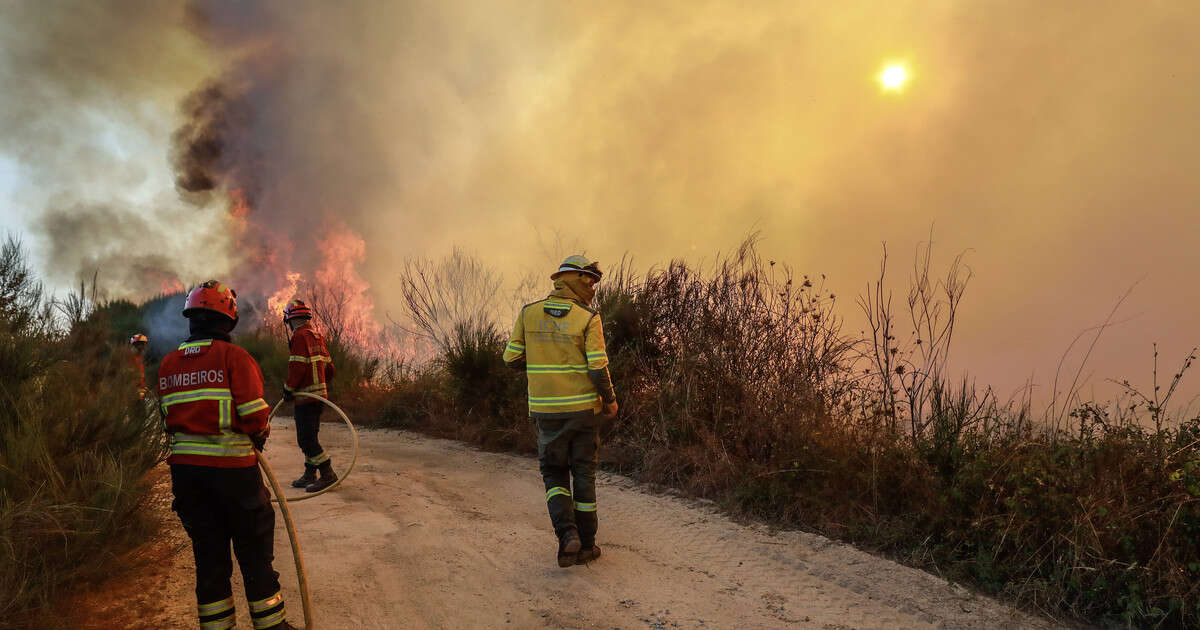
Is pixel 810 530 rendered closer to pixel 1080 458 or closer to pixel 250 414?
pixel 1080 458

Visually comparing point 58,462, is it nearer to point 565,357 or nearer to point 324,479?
point 324,479

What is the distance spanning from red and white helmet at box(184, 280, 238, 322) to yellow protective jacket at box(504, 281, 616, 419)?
2.07 meters

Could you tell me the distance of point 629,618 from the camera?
4.07m

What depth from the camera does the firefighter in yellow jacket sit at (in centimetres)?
490

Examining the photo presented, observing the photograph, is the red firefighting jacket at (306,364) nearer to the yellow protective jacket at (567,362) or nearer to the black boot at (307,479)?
the black boot at (307,479)

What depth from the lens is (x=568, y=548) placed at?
4.73 meters

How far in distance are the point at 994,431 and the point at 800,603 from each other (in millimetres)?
2542

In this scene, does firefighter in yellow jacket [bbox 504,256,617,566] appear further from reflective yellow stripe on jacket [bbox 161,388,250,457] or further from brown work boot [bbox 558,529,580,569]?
reflective yellow stripe on jacket [bbox 161,388,250,457]

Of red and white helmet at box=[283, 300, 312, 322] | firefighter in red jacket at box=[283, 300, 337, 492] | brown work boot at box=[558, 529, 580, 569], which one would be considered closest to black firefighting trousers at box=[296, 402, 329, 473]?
firefighter in red jacket at box=[283, 300, 337, 492]

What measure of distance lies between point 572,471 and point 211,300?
267 centimetres

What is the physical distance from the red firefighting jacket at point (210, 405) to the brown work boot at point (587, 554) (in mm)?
2397

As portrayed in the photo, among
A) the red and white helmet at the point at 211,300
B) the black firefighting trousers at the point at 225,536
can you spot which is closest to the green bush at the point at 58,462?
the black firefighting trousers at the point at 225,536

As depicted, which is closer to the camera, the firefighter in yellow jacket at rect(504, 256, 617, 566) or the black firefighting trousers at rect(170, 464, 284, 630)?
the black firefighting trousers at rect(170, 464, 284, 630)

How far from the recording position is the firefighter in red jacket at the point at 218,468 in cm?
351
